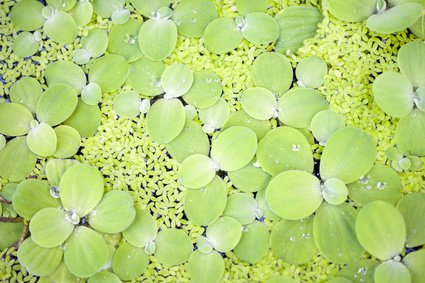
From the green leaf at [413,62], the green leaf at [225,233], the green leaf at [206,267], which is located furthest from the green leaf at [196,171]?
the green leaf at [413,62]

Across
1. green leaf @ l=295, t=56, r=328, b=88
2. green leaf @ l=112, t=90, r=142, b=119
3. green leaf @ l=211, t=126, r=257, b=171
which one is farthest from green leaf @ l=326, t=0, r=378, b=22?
green leaf @ l=112, t=90, r=142, b=119

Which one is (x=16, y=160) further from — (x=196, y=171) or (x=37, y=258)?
(x=196, y=171)

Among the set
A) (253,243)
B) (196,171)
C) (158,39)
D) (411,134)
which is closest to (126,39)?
(158,39)

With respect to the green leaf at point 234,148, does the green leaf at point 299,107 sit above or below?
above

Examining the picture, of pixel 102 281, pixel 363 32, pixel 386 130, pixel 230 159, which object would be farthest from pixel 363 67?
pixel 102 281

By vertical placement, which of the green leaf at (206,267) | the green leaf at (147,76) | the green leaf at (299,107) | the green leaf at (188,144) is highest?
the green leaf at (147,76)

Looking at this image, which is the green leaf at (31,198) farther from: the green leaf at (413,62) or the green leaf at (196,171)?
the green leaf at (413,62)

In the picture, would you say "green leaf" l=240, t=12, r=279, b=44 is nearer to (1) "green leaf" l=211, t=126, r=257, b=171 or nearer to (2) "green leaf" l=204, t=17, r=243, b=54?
(2) "green leaf" l=204, t=17, r=243, b=54
